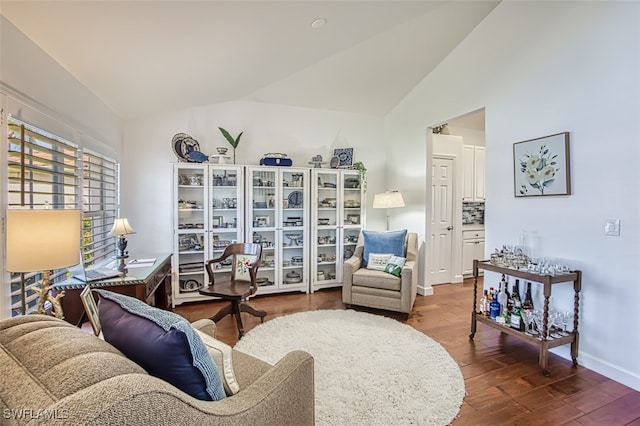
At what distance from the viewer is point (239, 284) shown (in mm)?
3215

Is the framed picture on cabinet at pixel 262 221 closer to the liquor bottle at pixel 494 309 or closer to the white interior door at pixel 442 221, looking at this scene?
the white interior door at pixel 442 221

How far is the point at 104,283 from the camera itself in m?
2.21

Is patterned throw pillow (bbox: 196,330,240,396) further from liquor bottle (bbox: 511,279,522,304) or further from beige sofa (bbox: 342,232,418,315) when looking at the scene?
liquor bottle (bbox: 511,279,522,304)

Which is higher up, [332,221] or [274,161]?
[274,161]

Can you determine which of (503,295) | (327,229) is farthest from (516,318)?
(327,229)

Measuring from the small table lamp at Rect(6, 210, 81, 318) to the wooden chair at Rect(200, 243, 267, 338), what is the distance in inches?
61.2

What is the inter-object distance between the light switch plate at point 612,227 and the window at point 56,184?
11.9 ft

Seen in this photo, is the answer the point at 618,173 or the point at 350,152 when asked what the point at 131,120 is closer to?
the point at 350,152

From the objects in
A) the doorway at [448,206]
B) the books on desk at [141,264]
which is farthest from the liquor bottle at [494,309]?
the books on desk at [141,264]

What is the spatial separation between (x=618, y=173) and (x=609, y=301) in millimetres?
939

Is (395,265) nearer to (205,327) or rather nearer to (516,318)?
(516,318)

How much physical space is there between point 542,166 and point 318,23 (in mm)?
2316

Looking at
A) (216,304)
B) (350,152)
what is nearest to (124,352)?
(216,304)

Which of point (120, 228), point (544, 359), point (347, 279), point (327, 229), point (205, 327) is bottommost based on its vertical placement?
point (544, 359)
